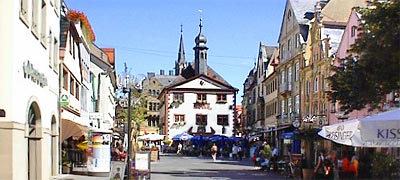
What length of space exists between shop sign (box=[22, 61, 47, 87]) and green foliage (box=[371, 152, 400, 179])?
1269 cm

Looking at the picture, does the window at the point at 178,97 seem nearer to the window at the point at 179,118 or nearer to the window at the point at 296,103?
the window at the point at 179,118

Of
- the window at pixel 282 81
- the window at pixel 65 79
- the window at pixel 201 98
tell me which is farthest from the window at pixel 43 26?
the window at pixel 201 98

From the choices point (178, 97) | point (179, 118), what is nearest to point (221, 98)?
point (178, 97)

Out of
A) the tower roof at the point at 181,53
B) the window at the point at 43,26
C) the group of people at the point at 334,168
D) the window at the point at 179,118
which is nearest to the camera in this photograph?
the window at the point at 43,26

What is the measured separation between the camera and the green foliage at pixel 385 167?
993 inches

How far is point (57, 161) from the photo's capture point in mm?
31250

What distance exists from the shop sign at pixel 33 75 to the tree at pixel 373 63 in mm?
10823

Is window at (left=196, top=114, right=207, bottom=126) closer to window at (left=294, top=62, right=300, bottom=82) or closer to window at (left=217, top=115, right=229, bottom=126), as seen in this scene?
window at (left=217, top=115, right=229, bottom=126)

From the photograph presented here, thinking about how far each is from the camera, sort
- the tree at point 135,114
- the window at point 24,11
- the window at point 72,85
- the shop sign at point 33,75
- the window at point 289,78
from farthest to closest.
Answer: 1. the window at point 289,78
2. the window at point 72,85
3. the tree at point 135,114
4. the shop sign at point 33,75
5. the window at point 24,11

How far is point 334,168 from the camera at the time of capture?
2719 centimetres

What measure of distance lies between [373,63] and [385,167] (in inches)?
173

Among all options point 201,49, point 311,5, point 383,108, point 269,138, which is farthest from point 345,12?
point 201,49

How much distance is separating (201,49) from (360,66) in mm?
82778

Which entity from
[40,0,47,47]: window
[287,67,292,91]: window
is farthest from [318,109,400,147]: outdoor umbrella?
[287,67,292,91]: window
